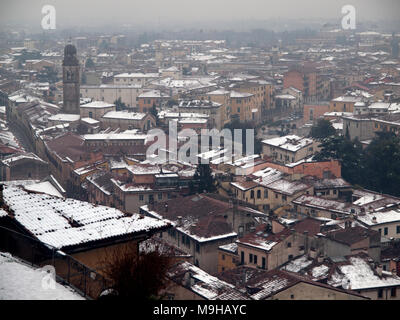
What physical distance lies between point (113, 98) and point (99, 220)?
3653cm

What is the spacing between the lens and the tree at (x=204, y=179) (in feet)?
57.2

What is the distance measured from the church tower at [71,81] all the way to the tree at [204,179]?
1402 centimetres

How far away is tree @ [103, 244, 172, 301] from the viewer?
3898 millimetres

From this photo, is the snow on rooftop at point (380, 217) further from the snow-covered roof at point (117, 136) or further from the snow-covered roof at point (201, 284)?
the snow-covered roof at point (117, 136)

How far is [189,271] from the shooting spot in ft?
33.9

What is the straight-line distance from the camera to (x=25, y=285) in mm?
3750

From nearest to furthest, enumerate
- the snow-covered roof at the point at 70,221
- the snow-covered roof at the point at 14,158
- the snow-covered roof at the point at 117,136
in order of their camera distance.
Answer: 1. the snow-covered roof at the point at 70,221
2. the snow-covered roof at the point at 14,158
3. the snow-covered roof at the point at 117,136

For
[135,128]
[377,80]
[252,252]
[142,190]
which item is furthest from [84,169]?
[377,80]

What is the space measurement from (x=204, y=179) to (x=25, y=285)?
45.6 ft

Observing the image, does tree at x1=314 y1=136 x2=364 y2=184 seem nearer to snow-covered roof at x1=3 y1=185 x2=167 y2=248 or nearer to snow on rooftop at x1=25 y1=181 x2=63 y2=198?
snow on rooftop at x1=25 y1=181 x2=63 y2=198

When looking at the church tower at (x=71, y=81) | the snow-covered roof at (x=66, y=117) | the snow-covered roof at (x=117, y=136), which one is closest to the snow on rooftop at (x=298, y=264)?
the snow-covered roof at (x=117, y=136)

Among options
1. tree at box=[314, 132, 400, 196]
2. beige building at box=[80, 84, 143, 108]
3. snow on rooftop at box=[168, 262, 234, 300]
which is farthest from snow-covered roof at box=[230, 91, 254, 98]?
snow on rooftop at box=[168, 262, 234, 300]

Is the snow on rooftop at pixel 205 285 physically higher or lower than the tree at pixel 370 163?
higher

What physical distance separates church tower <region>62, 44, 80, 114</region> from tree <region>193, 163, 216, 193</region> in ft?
46.0
